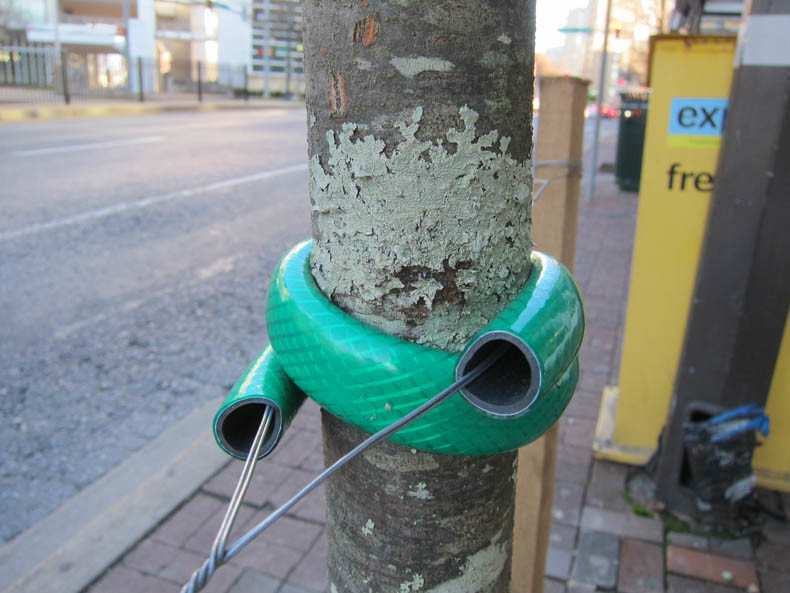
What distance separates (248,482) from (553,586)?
200 centimetres

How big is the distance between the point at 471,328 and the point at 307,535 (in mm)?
2085

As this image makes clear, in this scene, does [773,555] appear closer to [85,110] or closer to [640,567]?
[640,567]

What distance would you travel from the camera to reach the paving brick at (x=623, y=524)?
8.71 ft

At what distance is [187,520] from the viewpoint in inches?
108

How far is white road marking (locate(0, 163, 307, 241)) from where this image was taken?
6.43 m

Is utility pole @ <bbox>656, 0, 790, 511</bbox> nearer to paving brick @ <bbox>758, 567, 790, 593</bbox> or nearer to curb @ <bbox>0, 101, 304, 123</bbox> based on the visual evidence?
paving brick @ <bbox>758, 567, 790, 593</bbox>

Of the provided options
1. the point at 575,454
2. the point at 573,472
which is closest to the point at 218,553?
the point at 573,472

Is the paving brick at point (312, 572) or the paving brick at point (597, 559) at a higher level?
the paving brick at point (597, 559)

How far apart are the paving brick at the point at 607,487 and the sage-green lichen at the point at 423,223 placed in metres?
2.25

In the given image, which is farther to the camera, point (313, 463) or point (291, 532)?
point (313, 463)

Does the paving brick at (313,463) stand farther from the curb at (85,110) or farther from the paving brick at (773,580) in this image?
the curb at (85,110)

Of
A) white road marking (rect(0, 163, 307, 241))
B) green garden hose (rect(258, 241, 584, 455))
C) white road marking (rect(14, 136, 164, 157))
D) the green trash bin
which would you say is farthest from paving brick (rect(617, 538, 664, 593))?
white road marking (rect(14, 136, 164, 157))

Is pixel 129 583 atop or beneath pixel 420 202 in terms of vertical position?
beneath

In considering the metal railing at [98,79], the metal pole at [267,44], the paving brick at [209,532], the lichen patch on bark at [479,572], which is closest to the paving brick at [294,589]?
the paving brick at [209,532]
